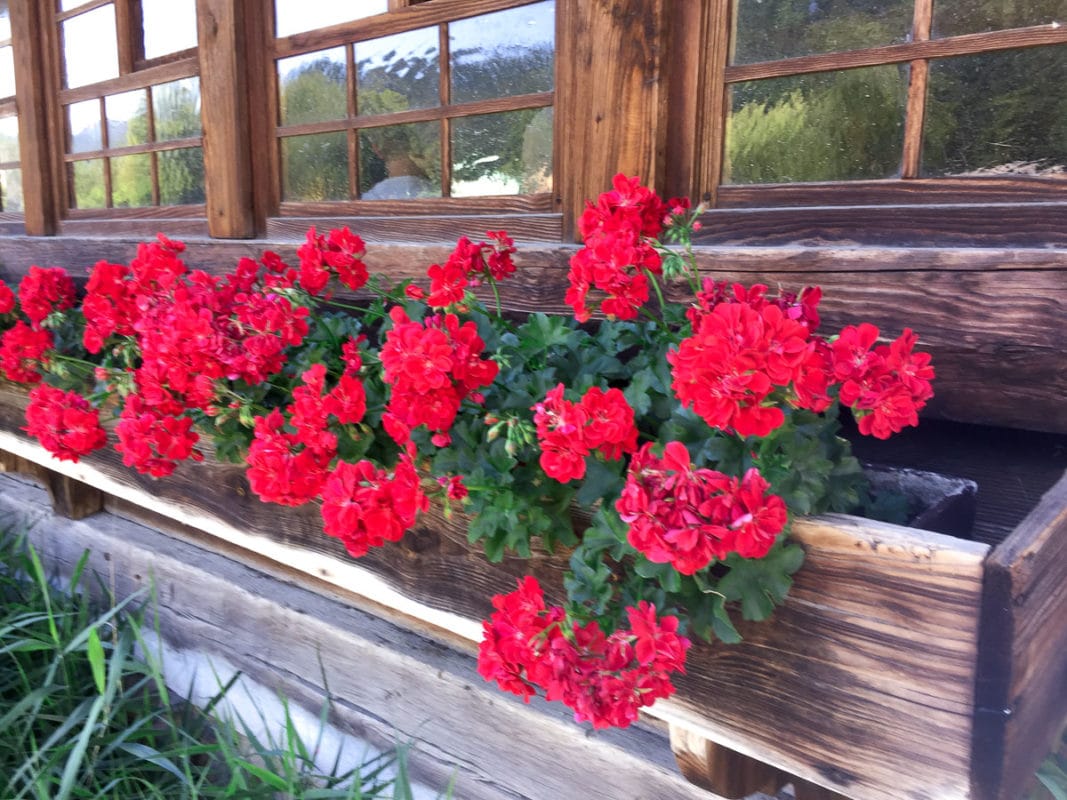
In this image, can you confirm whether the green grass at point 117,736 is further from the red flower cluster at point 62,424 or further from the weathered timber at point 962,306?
the weathered timber at point 962,306

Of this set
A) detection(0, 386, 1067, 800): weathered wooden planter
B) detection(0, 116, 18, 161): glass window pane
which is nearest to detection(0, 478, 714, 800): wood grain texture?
detection(0, 386, 1067, 800): weathered wooden planter

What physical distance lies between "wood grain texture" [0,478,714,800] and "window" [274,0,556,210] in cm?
99

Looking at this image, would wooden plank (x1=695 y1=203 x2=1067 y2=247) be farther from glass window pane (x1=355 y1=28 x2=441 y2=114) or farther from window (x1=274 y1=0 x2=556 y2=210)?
glass window pane (x1=355 y1=28 x2=441 y2=114)

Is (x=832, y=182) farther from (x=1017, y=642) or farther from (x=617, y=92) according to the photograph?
(x=1017, y=642)

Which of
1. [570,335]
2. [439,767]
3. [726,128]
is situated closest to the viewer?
[570,335]

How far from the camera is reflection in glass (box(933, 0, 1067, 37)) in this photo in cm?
111

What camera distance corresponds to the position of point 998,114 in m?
1.17

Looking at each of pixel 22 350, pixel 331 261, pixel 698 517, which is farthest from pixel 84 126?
pixel 698 517

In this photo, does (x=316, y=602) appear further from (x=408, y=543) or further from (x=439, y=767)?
(x=408, y=543)

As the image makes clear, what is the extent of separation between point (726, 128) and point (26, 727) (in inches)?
82.6

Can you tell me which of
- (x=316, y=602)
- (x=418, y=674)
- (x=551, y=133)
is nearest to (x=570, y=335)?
(x=551, y=133)

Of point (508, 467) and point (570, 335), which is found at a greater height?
point (570, 335)

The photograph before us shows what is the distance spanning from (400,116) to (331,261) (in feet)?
2.32

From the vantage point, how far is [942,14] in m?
1.20
